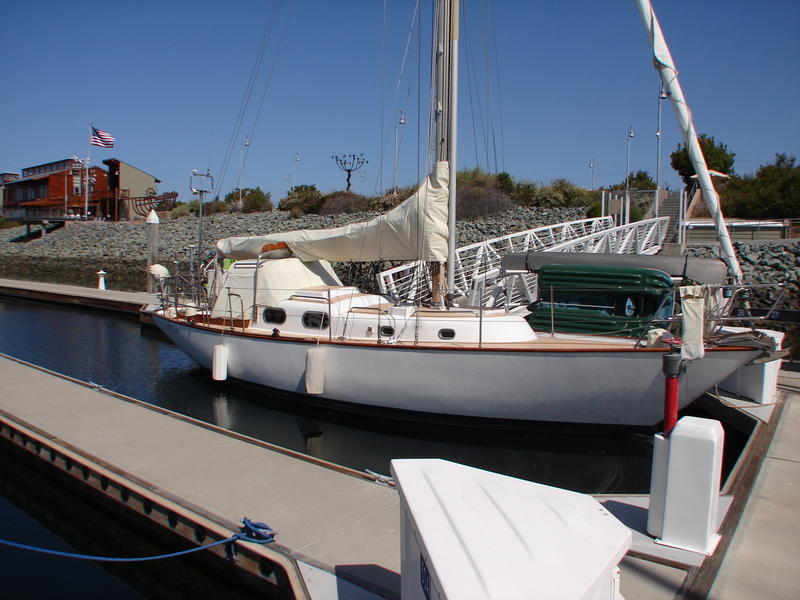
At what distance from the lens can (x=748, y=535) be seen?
511cm

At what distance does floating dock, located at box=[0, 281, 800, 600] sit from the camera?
4492mm

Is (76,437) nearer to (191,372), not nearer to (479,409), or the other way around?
(479,409)

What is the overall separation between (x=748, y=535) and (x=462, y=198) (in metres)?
29.4

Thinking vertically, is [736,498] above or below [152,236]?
below

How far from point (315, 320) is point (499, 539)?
8400 mm

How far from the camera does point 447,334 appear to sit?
9602 millimetres

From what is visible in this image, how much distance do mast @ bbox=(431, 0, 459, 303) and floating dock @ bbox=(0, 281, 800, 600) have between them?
16.0 feet

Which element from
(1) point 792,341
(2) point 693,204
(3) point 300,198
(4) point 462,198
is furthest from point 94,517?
(3) point 300,198

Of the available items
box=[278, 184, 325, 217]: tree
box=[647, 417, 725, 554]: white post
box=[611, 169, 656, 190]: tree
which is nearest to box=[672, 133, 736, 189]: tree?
box=[611, 169, 656, 190]: tree

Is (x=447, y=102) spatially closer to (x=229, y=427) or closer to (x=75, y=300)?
(x=229, y=427)

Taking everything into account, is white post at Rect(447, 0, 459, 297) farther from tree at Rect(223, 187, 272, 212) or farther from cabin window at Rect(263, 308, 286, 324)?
tree at Rect(223, 187, 272, 212)

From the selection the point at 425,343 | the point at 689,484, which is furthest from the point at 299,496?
the point at 425,343

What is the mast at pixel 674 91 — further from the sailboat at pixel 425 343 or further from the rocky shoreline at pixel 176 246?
the rocky shoreline at pixel 176 246

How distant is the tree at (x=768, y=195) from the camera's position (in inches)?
1337
